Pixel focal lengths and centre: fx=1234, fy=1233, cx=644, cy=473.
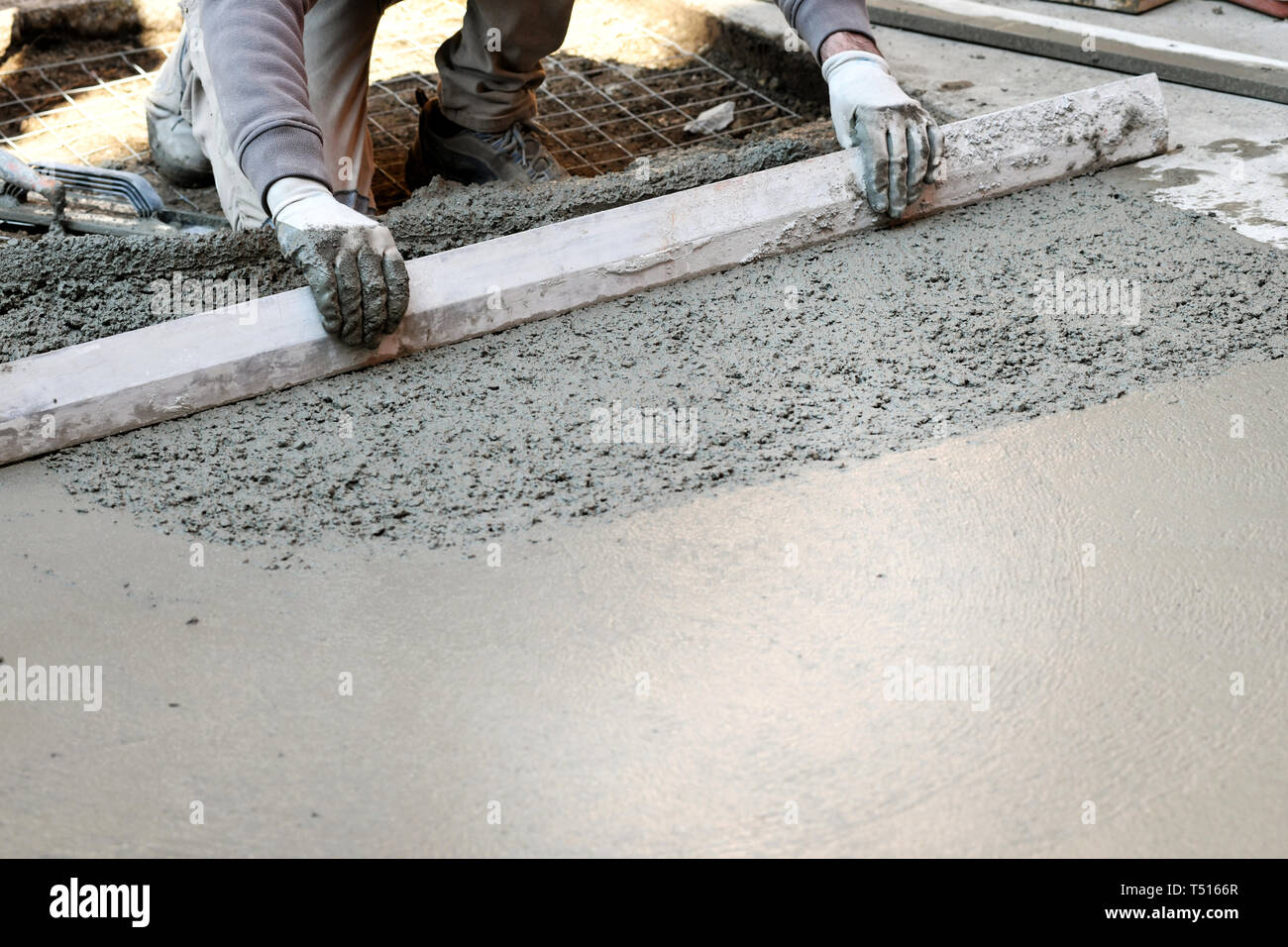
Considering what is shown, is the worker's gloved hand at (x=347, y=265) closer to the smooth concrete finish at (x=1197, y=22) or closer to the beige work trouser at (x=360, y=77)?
the beige work trouser at (x=360, y=77)

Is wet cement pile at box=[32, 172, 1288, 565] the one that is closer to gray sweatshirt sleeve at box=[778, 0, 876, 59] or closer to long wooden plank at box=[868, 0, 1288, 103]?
gray sweatshirt sleeve at box=[778, 0, 876, 59]

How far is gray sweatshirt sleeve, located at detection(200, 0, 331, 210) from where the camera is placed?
2.08m

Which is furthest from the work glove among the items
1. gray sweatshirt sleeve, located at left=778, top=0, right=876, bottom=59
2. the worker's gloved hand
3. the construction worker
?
the worker's gloved hand

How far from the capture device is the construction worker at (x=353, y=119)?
6.60 ft

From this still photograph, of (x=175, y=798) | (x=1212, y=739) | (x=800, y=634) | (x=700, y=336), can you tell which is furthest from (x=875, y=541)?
(x=175, y=798)

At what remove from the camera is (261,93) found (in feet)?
6.80

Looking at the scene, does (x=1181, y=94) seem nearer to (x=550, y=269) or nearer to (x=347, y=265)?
(x=550, y=269)

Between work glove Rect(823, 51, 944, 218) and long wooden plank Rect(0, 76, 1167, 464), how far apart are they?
44mm

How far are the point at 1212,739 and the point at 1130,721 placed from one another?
0.08m

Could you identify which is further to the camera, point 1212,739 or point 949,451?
point 949,451

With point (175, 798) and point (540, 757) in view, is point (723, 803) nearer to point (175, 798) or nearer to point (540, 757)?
point (540, 757)

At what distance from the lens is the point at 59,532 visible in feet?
5.64

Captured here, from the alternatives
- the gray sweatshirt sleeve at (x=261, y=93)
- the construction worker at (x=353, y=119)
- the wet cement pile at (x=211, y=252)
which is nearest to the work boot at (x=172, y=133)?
the construction worker at (x=353, y=119)

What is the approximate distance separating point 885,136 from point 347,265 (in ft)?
3.42
